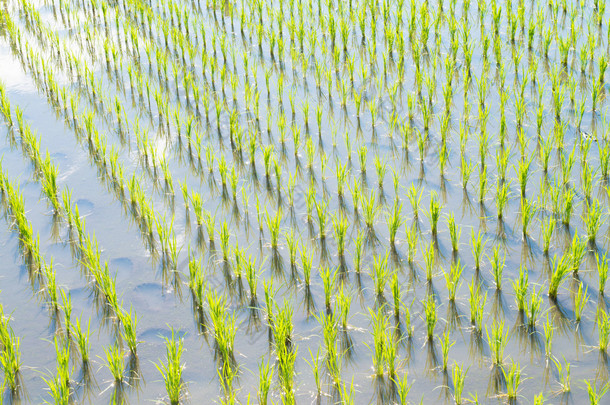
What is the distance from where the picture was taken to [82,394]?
2490 millimetres

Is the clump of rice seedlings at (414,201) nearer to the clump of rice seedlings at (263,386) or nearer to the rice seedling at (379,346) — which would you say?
the rice seedling at (379,346)

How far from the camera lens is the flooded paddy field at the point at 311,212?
2.55 metres

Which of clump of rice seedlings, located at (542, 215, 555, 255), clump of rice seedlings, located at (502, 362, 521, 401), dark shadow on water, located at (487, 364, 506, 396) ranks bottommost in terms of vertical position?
dark shadow on water, located at (487, 364, 506, 396)

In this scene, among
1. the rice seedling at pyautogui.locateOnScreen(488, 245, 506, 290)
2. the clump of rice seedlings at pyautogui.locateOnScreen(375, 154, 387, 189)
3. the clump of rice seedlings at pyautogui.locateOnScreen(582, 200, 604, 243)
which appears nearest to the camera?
the rice seedling at pyautogui.locateOnScreen(488, 245, 506, 290)

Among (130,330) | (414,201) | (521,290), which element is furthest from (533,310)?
(130,330)

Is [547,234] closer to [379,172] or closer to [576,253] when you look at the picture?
[576,253]

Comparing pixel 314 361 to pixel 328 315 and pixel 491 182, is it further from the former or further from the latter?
pixel 491 182

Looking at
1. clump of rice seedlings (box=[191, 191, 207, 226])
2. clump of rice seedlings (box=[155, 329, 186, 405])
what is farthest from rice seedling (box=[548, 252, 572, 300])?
clump of rice seedlings (box=[191, 191, 207, 226])

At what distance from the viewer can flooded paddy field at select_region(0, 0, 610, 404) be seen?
8.38ft

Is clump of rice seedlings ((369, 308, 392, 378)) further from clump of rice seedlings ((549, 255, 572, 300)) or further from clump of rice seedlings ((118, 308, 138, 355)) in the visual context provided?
clump of rice seedlings ((118, 308, 138, 355))

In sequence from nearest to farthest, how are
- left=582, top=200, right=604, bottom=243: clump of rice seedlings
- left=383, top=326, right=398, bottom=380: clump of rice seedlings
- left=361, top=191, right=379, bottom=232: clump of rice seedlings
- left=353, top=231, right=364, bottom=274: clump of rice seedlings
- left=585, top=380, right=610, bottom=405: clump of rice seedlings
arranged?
left=585, top=380, right=610, bottom=405: clump of rice seedlings < left=383, top=326, right=398, bottom=380: clump of rice seedlings < left=353, top=231, right=364, bottom=274: clump of rice seedlings < left=582, top=200, right=604, bottom=243: clump of rice seedlings < left=361, top=191, right=379, bottom=232: clump of rice seedlings

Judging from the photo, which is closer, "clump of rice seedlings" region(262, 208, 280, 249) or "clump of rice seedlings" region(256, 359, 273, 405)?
"clump of rice seedlings" region(256, 359, 273, 405)

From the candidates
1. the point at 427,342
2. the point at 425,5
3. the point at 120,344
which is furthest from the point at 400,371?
the point at 425,5

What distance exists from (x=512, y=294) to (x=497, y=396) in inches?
24.3
